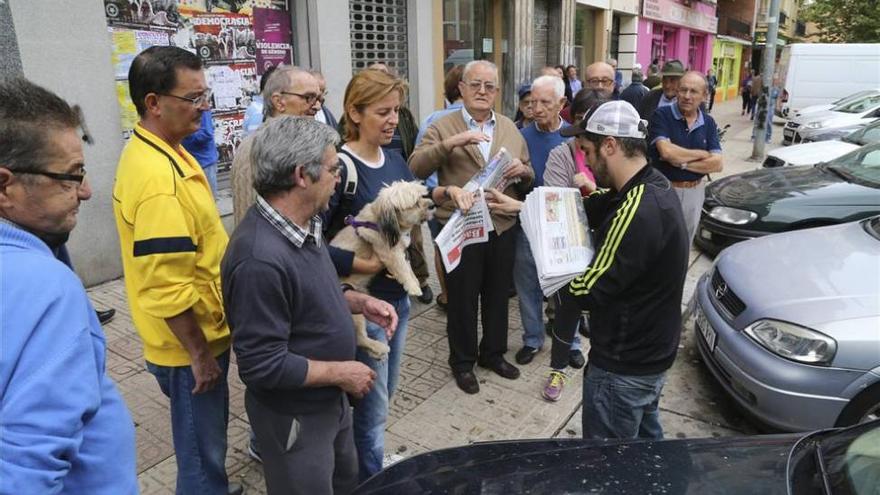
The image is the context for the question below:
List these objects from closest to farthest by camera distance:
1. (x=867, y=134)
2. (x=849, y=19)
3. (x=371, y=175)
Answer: (x=371, y=175) → (x=867, y=134) → (x=849, y=19)

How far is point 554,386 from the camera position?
3943 mm

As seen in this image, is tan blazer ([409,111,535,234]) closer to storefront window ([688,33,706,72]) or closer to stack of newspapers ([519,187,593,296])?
stack of newspapers ([519,187,593,296])

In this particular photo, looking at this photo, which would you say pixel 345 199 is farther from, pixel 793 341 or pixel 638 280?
pixel 793 341

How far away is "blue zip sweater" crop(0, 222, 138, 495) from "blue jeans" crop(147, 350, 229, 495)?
99cm

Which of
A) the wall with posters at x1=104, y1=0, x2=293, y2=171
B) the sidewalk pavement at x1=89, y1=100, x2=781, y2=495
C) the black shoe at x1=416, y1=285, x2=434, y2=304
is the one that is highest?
the wall with posters at x1=104, y1=0, x2=293, y2=171

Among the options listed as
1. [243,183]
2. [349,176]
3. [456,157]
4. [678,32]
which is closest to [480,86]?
[456,157]

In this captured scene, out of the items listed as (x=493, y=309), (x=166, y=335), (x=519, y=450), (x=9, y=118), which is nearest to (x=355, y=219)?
(x=166, y=335)

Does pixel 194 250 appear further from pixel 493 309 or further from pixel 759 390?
pixel 759 390

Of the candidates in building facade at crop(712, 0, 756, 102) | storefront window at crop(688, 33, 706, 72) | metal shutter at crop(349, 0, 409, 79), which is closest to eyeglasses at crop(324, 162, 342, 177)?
metal shutter at crop(349, 0, 409, 79)

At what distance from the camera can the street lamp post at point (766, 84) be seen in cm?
1375

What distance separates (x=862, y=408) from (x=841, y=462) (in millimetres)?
1768

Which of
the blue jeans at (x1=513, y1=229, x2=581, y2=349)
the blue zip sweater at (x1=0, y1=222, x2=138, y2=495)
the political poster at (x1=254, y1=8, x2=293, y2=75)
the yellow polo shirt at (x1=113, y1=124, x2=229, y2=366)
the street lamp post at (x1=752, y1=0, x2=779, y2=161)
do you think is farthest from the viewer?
the street lamp post at (x1=752, y1=0, x2=779, y2=161)

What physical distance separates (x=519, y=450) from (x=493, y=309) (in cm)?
197

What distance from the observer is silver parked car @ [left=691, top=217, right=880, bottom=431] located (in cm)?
313
